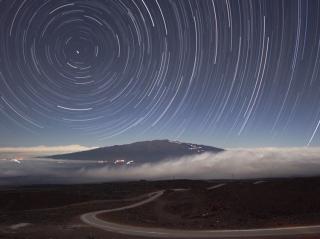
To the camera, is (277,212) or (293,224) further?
(277,212)

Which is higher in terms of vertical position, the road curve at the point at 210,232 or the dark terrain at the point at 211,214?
the dark terrain at the point at 211,214

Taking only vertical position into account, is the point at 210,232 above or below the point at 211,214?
below

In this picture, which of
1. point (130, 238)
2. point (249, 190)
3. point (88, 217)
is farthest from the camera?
point (249, 190)

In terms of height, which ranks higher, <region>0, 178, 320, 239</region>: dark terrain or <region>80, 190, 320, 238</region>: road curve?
<region>0, 178, 320, 239</region>: dark terrain

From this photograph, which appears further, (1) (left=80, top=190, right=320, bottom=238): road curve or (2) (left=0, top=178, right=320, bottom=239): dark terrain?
(2) (left=0, top=178, right=320, bottom=239): dark terrain

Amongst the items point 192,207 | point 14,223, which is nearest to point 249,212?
point 192,207

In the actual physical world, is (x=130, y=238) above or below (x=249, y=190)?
below

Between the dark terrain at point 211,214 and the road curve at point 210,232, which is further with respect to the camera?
the dark terrain at point 211,214

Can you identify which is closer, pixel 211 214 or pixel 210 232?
pixel 210 232

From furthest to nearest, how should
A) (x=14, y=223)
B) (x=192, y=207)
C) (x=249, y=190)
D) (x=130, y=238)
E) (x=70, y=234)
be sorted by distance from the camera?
(x=249, y=190) < (x=192, y=207) < (x=14, y=223) < (x=70, y=234) < (x=130, y=238)

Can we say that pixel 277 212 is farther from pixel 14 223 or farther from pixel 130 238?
pixel 14 223

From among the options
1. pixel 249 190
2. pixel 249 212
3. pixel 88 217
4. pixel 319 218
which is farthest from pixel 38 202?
pixel 319 218
